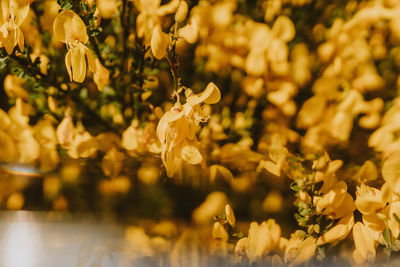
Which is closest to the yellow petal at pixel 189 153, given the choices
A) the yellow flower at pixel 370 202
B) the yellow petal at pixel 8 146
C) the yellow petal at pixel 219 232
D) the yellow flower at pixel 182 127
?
the yellow flower at pixel 182 127

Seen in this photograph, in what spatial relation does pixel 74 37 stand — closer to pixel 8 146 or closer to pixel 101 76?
pixel 101 76

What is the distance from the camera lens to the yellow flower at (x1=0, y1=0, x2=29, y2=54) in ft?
1.67

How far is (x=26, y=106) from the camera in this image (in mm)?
803

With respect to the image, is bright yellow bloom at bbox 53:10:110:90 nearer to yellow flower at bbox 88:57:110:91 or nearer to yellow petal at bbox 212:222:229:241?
yellow flower at bbox 88:57:110:91

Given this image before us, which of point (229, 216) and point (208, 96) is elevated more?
point (208, 96)

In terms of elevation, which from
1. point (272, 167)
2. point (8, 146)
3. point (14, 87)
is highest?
point (14, 87)

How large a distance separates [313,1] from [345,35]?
11cm

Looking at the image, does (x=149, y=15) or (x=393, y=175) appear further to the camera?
(x=149, y=15)

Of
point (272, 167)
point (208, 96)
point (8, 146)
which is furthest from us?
point (8, 146)

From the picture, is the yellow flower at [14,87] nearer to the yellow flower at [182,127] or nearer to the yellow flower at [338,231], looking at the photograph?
the yellow flower at [182,127]

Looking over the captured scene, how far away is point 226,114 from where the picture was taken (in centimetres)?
85

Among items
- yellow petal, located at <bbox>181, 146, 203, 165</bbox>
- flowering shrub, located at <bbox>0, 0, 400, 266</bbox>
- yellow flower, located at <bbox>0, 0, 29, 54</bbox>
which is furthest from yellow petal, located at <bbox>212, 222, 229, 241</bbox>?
yellow flower, located at <bbox>0, 0, 29, 54</bbox>

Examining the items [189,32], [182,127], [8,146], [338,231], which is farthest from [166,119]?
[8,146]

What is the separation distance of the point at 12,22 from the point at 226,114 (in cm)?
45
